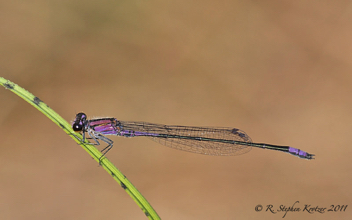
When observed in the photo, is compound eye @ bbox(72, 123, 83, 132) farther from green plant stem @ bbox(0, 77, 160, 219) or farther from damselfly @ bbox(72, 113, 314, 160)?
green plant stem @ bbox(0, 77, 160, 219)

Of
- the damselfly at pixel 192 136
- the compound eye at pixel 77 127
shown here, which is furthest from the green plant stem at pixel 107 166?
the damselfly at pixel 192 136

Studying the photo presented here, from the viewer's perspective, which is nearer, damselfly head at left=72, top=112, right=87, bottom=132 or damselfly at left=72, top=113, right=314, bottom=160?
damselfly head at left=72, top=112, right=87, bottom=132

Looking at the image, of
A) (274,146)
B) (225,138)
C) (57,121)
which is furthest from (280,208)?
(57,121)

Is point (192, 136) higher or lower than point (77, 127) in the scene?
lower

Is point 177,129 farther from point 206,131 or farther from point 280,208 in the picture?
point 280,208

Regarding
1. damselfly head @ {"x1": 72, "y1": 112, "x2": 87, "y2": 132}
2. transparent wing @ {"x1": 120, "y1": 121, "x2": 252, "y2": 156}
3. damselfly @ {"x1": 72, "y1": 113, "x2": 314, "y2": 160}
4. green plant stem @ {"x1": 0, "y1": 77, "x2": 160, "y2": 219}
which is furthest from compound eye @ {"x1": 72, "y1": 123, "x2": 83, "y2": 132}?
green plant stem @ {"x1": 0, "y1": 77, "x2": 160, "y2": 219}

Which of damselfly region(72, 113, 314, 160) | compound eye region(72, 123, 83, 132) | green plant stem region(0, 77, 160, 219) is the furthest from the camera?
damselfly region(72, 113, 314, 160)

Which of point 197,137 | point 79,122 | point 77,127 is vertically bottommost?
point 197,137

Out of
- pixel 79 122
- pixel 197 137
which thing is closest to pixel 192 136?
pixel 197 137

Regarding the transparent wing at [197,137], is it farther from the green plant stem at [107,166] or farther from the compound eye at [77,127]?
the green plant stem at [107,166]

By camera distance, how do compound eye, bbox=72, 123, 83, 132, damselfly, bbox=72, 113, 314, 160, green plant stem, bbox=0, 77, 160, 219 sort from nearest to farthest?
green plant stem, bbox=0, 77, 160, 219
compound eye, bbox=72, 123, 83, 132
damselfly, bbox=72, 113, 314, 160

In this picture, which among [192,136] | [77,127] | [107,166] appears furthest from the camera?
[192,136]

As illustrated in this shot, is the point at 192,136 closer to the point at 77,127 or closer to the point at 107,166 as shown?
the point at 77,127
